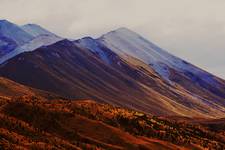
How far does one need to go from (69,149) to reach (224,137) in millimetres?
47467

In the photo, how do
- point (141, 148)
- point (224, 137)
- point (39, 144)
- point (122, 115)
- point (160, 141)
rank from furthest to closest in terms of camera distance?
1. point (224, 137)
2. point (122, 115)
3. point (160, 141)
4. point (141, 148)
5. point (39, 144)

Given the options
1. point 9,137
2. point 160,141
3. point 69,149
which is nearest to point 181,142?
point 160,141

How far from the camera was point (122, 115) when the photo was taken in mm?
101625

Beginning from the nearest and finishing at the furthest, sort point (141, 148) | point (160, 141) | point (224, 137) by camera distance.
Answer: point (141, 148), point (160, 141), point (224, 137)

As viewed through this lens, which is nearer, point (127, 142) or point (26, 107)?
point (127, 142)

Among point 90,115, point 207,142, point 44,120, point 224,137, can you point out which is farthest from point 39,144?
point 224,137

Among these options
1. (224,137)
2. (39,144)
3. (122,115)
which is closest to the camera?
(39,144)

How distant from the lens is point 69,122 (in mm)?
90812

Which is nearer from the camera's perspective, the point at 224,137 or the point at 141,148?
the point at 141,148

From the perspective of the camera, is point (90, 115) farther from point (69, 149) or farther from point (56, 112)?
point (69, 149)

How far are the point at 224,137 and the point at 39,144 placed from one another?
51729 mm

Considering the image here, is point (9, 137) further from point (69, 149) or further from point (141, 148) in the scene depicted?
point (141, 148)

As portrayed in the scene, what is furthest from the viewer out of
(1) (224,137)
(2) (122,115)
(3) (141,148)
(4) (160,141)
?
(1) (224,137)

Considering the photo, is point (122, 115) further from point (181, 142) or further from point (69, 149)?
point (69, 149)
